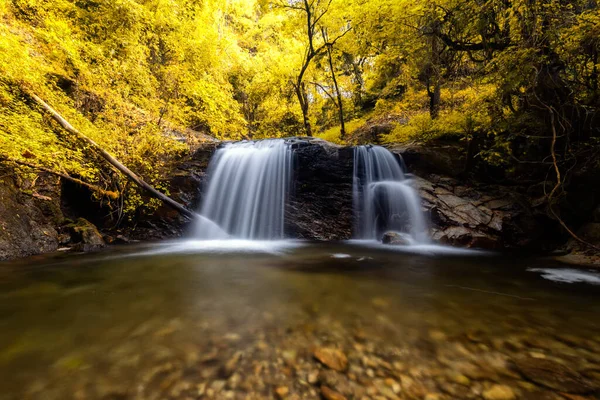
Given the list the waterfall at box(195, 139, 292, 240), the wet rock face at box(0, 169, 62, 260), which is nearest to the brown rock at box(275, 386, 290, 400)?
the wet rock face at box(0, 169, 62, 260)

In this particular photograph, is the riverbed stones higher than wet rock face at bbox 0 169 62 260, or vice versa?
wet rock face at bbox 0 169 62 260

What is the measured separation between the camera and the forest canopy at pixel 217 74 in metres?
4.54

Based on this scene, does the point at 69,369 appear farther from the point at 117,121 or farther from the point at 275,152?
the point at 275,152

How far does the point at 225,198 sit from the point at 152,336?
6704mm

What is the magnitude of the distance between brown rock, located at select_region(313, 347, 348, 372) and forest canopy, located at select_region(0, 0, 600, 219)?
5456 mm

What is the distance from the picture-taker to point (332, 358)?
167 centimetres

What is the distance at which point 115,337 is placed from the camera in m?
1.94

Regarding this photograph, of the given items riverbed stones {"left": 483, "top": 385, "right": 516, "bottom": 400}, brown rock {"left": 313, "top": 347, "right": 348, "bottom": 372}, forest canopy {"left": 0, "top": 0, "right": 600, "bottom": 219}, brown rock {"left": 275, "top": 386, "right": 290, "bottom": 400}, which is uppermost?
forest canopy {"left": 0, "top": 0, "right": 600, "bottom": 219}

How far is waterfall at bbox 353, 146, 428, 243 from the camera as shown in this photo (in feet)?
23.3

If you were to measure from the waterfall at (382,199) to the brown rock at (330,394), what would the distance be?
609 centimetres

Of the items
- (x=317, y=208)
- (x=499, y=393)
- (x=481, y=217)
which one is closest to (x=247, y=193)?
(x=317, y=208)

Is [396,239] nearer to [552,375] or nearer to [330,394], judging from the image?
[552,375]

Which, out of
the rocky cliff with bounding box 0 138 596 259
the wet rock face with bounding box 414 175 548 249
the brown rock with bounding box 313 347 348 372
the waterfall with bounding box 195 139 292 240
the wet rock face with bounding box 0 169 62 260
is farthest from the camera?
the waterfall with bounding box 195 139 292 240

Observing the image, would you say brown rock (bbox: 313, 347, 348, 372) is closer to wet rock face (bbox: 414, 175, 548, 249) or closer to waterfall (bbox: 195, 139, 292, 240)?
wet rock face (bbox: 414, 175, 548, 249)
